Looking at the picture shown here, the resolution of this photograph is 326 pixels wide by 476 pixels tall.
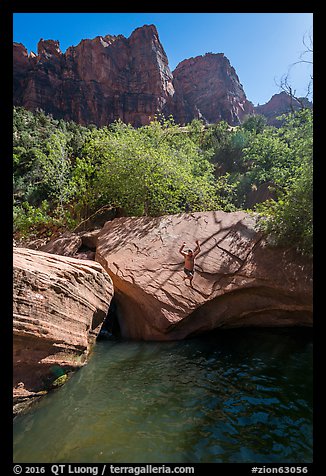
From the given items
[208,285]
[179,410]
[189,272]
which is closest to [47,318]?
[179,410]

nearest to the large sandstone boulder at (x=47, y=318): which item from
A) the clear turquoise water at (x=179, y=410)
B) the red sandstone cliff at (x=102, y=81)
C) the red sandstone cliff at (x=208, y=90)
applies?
the clear turquoise water at (x=179, y=410)

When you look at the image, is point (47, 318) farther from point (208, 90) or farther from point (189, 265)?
point (208, 90)

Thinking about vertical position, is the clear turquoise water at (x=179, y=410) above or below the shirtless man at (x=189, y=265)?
below

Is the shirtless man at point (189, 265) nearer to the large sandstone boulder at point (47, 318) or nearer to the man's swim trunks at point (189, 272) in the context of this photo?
the man's swim trunks at point (189, 272)

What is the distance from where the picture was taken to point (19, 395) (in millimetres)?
3859

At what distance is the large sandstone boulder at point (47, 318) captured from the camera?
384 cm

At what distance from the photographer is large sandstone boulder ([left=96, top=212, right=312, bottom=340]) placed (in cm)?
651

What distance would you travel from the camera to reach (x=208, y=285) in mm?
6750

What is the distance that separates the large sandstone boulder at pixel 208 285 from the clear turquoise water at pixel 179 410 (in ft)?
3.22

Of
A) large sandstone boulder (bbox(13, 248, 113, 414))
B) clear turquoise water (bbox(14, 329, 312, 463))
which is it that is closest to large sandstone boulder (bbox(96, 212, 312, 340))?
clear turquoise water (bbox(14, 329, 312, 463))

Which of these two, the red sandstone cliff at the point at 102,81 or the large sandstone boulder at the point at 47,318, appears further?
the red sandstone cliff at the point at 102,81

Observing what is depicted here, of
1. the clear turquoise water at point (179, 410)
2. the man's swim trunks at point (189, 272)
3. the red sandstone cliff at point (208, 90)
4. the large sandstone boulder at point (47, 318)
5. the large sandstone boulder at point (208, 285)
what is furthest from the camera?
the red sandstone cliff at point (208, 90)

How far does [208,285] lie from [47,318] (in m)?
4.03
